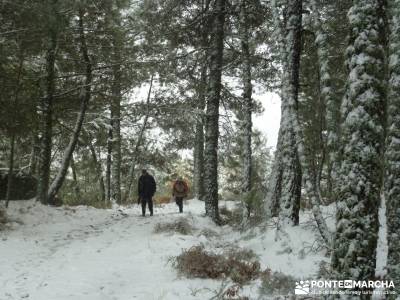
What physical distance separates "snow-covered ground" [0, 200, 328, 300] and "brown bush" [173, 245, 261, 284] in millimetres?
206

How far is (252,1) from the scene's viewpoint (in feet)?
45.9

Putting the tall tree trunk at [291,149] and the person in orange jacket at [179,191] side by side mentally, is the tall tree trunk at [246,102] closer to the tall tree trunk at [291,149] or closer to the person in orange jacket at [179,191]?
the tall tree trunk at [291,149]

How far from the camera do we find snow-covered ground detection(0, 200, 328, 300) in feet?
22.3

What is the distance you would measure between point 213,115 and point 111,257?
6.36 metres

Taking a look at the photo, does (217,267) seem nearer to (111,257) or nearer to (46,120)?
(111,257)

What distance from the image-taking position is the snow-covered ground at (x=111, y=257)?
6801mm

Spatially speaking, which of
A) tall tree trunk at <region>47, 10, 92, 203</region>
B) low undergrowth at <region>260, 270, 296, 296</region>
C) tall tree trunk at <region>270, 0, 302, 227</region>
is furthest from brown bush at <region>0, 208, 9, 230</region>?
low undergrowth at <region>260, 270, 296, 296</region>

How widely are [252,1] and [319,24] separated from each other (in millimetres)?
8308

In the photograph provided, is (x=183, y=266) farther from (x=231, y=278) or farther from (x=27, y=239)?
(x=27, y=239)

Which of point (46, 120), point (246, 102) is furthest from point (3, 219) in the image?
point (246, 102)

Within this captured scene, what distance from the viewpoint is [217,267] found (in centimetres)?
764

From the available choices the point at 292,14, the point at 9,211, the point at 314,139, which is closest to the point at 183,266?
the point at 292,14

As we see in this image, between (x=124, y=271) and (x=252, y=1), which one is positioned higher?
(x=252, y=1)

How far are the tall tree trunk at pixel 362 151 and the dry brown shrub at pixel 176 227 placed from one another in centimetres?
723
